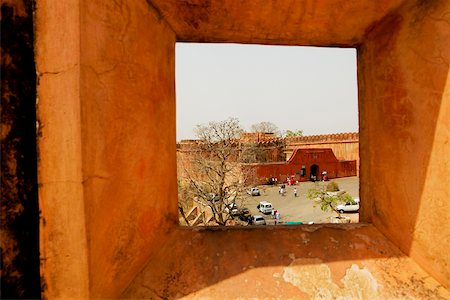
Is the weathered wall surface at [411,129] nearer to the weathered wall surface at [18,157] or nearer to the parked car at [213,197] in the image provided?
the weathered wall surface at [18,157]

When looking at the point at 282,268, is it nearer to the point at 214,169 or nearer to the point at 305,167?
the point at 214,169

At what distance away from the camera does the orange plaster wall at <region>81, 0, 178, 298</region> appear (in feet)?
2.95

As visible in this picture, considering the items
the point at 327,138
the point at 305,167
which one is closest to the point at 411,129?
the point at 305,167

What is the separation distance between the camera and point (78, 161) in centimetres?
85

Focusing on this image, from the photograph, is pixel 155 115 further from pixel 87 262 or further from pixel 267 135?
pixel 267 135

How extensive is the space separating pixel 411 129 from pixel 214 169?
1268cm

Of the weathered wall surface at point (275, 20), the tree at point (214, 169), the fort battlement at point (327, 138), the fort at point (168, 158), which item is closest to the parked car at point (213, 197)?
the tree at point (214, 169)

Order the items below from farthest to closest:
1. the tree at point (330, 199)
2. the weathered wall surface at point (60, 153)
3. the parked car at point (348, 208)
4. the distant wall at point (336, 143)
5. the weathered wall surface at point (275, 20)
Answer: the distant wall at point (336, 143)
the parked car at point (348, 208)
the tree at point (330, 199)
the weathered wall surface at point (275, 20)
the weathered wall surface at point (60, 153)

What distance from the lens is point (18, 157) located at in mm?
893

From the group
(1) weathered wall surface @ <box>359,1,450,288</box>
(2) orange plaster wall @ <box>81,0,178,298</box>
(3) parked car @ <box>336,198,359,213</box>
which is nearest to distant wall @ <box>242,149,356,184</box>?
(3) parked car @ <box>336,198,359,213</box>

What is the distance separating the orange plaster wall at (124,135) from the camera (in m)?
0.90

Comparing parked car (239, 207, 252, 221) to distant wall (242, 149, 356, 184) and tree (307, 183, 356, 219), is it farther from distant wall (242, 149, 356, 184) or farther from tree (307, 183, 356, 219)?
tree (307, 183, 356, 219)

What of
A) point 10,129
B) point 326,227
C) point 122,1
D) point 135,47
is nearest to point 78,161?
point 10,129

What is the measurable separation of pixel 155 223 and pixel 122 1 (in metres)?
0.97
